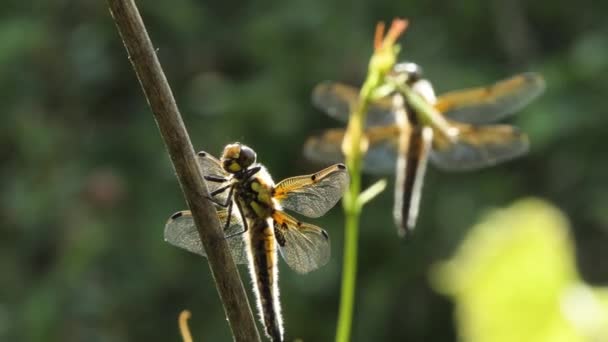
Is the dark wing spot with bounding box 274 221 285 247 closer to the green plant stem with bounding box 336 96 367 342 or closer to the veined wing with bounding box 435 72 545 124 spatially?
the green plant stem with bounding box 336 96 367 342

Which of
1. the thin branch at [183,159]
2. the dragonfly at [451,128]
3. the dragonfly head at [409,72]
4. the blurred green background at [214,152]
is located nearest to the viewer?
the thin branch at [183,159]

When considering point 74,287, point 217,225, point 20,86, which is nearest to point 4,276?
point 74,287

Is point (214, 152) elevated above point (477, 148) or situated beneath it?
situated beneath

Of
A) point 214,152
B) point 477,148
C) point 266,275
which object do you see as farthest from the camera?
point 214,152

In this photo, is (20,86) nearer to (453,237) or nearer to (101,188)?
(101,188)

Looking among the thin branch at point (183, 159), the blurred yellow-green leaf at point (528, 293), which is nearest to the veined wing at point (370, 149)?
the blurred yellow-green leaf at point (528, 293)

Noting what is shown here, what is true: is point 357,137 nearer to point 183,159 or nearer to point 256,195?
point 256,195

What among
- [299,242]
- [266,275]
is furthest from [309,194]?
[266,275]

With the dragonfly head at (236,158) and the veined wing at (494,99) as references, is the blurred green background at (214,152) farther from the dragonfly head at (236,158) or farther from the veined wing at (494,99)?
the dragonfly head at (236,158)
